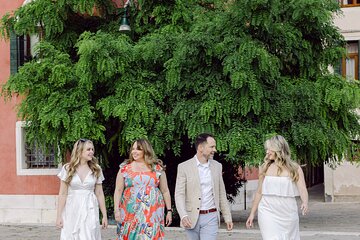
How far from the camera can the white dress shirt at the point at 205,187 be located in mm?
11164

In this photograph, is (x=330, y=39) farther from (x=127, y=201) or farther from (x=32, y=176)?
(x=127, y=201)

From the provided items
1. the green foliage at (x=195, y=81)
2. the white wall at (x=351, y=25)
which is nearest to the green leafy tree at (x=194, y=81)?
the green foliage at (x=195, y=81)

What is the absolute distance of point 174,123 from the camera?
19797 millimetres

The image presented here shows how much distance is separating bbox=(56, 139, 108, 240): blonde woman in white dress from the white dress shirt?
151cm

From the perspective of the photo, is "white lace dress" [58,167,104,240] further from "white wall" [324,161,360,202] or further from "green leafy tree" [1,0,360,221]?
"white wall" [324,161,360,202]

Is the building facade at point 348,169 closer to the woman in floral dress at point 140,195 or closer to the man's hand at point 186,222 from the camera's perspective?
the woman in floral dress at point 140,195

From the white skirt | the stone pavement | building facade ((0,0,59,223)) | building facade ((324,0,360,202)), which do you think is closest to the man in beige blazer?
the white skirt

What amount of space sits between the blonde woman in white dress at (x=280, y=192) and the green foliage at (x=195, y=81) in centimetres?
730

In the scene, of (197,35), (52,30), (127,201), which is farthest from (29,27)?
(127,201)

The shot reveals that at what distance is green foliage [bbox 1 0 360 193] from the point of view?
19.2 m

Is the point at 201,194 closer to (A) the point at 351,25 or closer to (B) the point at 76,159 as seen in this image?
(B) the point at 76,159

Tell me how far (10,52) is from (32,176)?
3.19 meters

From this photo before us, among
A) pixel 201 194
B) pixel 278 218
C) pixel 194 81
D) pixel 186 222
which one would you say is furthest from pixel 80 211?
pixel 194 81

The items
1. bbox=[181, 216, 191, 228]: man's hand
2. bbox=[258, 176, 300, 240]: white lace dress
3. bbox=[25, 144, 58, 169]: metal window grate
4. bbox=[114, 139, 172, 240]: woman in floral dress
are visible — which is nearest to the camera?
bbox=[181, 216, 191, 228]: man's hand
